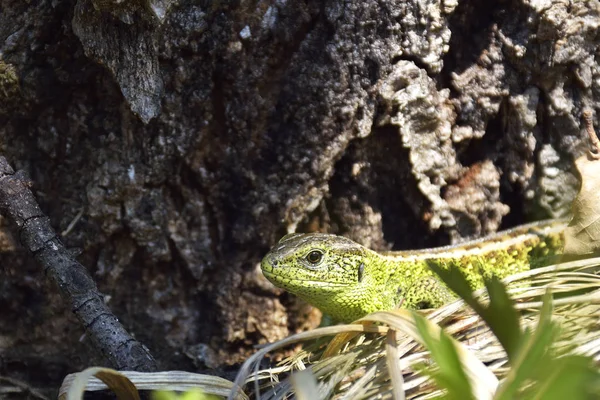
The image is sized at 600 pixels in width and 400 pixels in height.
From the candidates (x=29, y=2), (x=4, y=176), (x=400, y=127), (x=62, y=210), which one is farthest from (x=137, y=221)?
(x=400, y=127)

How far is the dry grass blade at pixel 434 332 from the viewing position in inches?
58.7

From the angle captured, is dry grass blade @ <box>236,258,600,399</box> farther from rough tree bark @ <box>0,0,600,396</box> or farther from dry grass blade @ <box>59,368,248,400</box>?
rough tree bark @ <box>0,0,600,396</box>

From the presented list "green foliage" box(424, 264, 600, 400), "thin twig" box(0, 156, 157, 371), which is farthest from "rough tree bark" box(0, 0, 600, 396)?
"green foliage" box(424, 264, 600, 400)

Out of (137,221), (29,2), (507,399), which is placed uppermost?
(29,2)

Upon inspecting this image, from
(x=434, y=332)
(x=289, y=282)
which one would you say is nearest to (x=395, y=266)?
(x=289, y=282)

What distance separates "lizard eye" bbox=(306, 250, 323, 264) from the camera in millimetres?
2507

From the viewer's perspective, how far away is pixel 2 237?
2.56 meters

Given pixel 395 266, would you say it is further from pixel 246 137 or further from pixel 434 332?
pixel 434 332

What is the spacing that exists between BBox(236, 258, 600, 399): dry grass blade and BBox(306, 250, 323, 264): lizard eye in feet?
1.52

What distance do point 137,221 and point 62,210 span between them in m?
0.33

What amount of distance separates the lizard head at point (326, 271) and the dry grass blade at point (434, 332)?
0.38 metres

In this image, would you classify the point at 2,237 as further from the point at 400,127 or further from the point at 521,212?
the point at 521,212

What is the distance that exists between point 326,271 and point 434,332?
1.35 m

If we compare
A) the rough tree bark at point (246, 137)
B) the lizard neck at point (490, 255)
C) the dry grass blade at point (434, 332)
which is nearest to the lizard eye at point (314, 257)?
the rough tree bark at point (246, 137)
